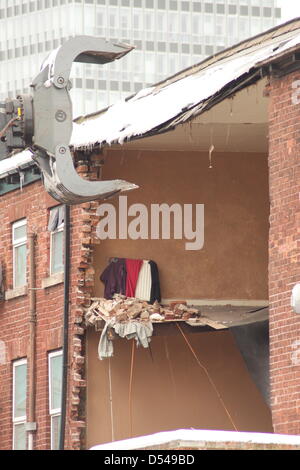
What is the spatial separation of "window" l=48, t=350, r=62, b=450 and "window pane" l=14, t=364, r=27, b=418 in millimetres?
1045

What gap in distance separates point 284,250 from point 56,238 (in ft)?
25.8

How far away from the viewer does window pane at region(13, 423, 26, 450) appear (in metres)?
27.6

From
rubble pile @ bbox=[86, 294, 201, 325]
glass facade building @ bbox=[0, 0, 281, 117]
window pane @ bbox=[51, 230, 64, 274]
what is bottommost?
rubble pile @ bbox=[86, 294, 201, 325]

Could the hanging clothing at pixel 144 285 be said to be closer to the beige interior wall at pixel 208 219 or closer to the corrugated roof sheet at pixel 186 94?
the beige interior wall at pixel 208 219

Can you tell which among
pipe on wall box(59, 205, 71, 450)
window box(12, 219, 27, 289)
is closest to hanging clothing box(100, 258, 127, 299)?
pipe on wall box(59, 205, 71, 450)

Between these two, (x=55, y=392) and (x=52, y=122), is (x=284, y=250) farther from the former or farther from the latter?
(x=55, y=392)

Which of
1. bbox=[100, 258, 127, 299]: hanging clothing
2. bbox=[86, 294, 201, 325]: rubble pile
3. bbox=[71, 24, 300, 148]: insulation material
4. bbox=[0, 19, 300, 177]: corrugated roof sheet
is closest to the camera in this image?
bbox=[0, 19, 300, 177]: corrugated roof sheet

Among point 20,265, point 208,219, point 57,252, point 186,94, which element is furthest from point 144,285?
point 186,94

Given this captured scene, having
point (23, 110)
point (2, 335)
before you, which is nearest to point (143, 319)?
point (2, 335)

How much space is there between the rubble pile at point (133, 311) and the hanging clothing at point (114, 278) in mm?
228

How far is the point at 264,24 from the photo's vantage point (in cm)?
14538

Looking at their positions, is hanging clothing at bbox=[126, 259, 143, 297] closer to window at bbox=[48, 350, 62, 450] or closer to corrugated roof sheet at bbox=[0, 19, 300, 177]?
window at bbox=[48, 350, 62, 450]

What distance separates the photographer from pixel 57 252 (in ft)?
89.0

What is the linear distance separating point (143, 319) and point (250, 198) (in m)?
3.59
